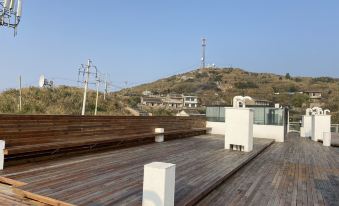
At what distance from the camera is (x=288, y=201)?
13.1 feet

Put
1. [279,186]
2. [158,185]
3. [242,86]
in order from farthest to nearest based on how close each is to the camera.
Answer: [242,86]
[279,186]
[158,185]

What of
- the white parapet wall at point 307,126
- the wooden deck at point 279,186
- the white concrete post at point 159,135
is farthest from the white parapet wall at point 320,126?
the white concrete post at point 159,135

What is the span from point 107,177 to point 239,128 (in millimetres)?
5005

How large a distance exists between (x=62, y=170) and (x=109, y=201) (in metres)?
1.76

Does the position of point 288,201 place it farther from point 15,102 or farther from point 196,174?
point 15,102

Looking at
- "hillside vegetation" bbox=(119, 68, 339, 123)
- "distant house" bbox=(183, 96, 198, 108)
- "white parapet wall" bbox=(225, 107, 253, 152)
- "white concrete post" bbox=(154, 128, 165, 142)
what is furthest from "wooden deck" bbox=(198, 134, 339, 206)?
"distant house" bbox=(183, 96, 198, 108)

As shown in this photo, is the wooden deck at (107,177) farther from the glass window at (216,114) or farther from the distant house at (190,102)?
the distant house at (190,102)

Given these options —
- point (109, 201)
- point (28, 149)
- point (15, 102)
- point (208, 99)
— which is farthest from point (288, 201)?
point (208, 99)

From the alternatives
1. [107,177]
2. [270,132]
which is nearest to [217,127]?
[270,132]

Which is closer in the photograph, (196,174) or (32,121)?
(196,174)

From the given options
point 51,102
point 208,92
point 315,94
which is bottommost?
point 51,102

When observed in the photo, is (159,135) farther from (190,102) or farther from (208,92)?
(208,92)

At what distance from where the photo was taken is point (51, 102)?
766 inches

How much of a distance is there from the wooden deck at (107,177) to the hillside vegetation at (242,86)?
45644 millimetres
